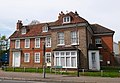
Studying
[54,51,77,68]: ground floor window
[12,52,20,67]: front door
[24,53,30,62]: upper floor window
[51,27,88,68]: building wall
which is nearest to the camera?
[51,27,88,68]: building wall

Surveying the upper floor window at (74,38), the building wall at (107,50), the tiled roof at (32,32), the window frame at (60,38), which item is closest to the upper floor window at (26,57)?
the tiled roof at (32,32)

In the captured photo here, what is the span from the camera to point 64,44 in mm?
35281

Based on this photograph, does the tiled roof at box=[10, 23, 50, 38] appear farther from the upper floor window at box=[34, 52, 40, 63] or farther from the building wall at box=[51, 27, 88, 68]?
the building wall at box=[51, 27, 88, 68]

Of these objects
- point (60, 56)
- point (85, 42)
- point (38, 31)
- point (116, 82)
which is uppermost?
point (38, 31)

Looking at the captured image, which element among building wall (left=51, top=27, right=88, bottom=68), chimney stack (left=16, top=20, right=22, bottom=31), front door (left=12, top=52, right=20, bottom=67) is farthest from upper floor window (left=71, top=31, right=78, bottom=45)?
chimney stack (left=16, top=20, right=22, bottom=31)

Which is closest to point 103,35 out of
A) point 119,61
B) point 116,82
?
point 119,61

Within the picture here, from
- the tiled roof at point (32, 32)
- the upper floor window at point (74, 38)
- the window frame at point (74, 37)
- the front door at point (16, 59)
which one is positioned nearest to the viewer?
the window frame at point (74, 37)

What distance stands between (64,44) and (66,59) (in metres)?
2.74

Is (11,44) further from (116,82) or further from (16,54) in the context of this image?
(116,82)

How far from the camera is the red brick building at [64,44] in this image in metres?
33.9

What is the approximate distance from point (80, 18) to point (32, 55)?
1474 cm

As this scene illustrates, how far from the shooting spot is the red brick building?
1335 inches

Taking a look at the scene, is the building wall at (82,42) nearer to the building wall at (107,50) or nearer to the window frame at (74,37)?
the window frame at (74,37)

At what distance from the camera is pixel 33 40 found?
44531 mm
